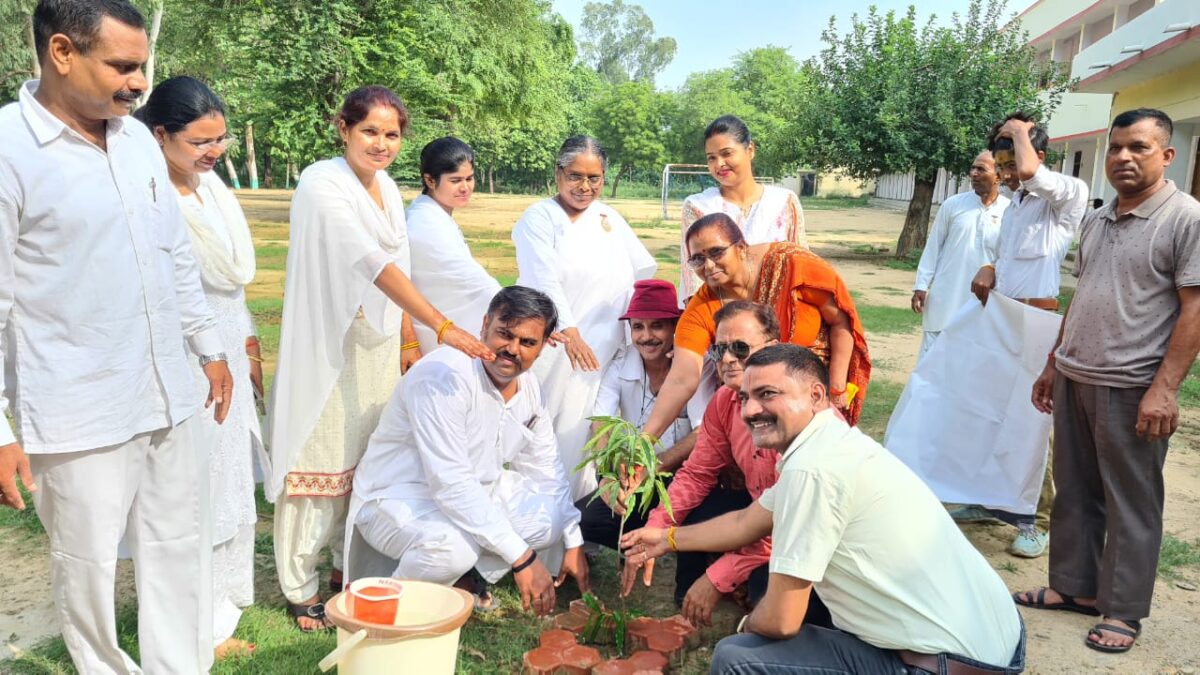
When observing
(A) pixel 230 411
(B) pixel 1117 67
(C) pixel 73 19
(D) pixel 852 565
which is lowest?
(D) pixel 852 565

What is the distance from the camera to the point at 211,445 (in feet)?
10.7

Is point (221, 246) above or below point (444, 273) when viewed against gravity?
above

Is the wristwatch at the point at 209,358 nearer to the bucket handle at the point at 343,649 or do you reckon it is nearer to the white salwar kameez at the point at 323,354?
the white salwar kameez at the point at 323,354

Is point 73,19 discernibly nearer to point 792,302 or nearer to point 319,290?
point 319,290

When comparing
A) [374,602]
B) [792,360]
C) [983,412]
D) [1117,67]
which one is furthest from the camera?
[1117,67]

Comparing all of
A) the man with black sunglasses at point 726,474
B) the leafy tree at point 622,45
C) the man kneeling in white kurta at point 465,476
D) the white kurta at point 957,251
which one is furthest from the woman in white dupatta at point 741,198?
the leafy tree at point 622,45

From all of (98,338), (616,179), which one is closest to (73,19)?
(98,338)

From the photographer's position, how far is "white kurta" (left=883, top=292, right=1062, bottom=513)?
456cm

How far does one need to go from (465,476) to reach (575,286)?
1.27 metres

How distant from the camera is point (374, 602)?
2.66 metres

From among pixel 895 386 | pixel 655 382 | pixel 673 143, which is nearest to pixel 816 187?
pixel 673 143

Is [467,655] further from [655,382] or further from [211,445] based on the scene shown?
[655,382]

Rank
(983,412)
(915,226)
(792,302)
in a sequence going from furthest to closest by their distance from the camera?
(915,226) → (983,412) → (792,302)

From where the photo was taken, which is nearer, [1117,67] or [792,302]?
[792,302]
